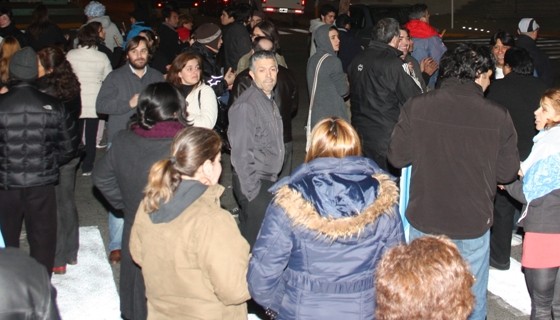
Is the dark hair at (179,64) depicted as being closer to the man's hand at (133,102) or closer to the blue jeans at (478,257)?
the man's hand at (133,102)

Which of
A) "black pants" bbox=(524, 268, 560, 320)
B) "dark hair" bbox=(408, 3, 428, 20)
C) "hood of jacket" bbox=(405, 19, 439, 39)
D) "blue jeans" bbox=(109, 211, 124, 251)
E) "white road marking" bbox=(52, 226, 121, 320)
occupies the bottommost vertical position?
"white road marking" bbox=(52, 226, 121, 320)

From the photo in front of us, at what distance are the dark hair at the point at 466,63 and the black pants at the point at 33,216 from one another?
3368 millimetres

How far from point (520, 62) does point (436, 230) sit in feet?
8.11

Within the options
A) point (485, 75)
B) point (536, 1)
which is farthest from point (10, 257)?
point (536, 1)

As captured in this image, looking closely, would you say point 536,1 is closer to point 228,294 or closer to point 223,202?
point 223,202

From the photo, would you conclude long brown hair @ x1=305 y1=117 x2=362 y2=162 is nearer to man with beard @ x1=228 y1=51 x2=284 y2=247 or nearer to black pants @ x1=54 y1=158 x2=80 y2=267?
man with beard @ x1=228 y1=51 x2=284 y2=247

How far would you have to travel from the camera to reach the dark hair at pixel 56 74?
293 inches

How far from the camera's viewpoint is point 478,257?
573 centimetres

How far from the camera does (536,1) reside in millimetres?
36844

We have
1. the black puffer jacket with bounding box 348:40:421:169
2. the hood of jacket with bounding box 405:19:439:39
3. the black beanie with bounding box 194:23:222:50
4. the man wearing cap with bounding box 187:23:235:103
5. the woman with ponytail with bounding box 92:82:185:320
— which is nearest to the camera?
the woman with ponytail with bounding box 92:82:185:320

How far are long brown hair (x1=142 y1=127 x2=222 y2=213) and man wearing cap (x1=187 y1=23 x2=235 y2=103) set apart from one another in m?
4.97

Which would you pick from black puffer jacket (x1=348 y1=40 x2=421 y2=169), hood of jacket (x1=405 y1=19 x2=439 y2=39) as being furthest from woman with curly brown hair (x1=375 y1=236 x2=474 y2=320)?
hood of jacket (x1=405 y1=19 x2=439 y2=39)

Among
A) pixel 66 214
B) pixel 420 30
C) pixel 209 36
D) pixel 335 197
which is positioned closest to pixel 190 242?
pixel 335 197

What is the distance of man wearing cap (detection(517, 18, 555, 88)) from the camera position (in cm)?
964
